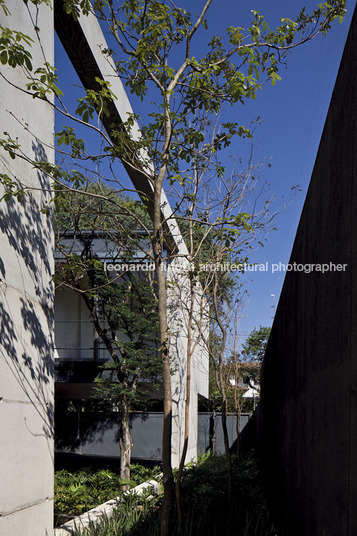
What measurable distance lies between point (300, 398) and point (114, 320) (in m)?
7.95

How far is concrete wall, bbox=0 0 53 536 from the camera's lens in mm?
3941

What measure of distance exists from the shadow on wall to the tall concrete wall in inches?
85.5

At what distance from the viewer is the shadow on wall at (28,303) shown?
400 cm

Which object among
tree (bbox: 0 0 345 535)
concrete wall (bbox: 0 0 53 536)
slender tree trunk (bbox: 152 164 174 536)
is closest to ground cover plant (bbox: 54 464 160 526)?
concrete wall (bbox: 0 0 53 536)

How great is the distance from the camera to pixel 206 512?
19.2ft

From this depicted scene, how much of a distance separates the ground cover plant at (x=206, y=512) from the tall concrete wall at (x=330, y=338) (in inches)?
57.9

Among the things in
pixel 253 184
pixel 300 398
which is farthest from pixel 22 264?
pixel 253 184

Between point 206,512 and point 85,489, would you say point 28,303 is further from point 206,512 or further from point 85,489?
point 85,489

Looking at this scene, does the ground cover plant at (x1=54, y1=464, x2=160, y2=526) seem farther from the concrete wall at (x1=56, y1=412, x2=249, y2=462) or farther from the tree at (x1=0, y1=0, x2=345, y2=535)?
the tree at (x1=0, y1=0, x2=345, y2=535)

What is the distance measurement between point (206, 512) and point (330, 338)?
161 inches

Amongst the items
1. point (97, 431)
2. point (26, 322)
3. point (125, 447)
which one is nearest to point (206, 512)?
point (26, 322)

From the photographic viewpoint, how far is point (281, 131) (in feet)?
20.9

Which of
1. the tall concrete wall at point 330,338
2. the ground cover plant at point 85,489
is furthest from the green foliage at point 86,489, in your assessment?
the tall concrete wall at point 330,338

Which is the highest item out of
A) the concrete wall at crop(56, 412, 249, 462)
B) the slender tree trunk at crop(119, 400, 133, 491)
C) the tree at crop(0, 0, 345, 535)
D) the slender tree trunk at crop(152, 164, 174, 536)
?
the tree at crop(0, 0, 345, 535)
